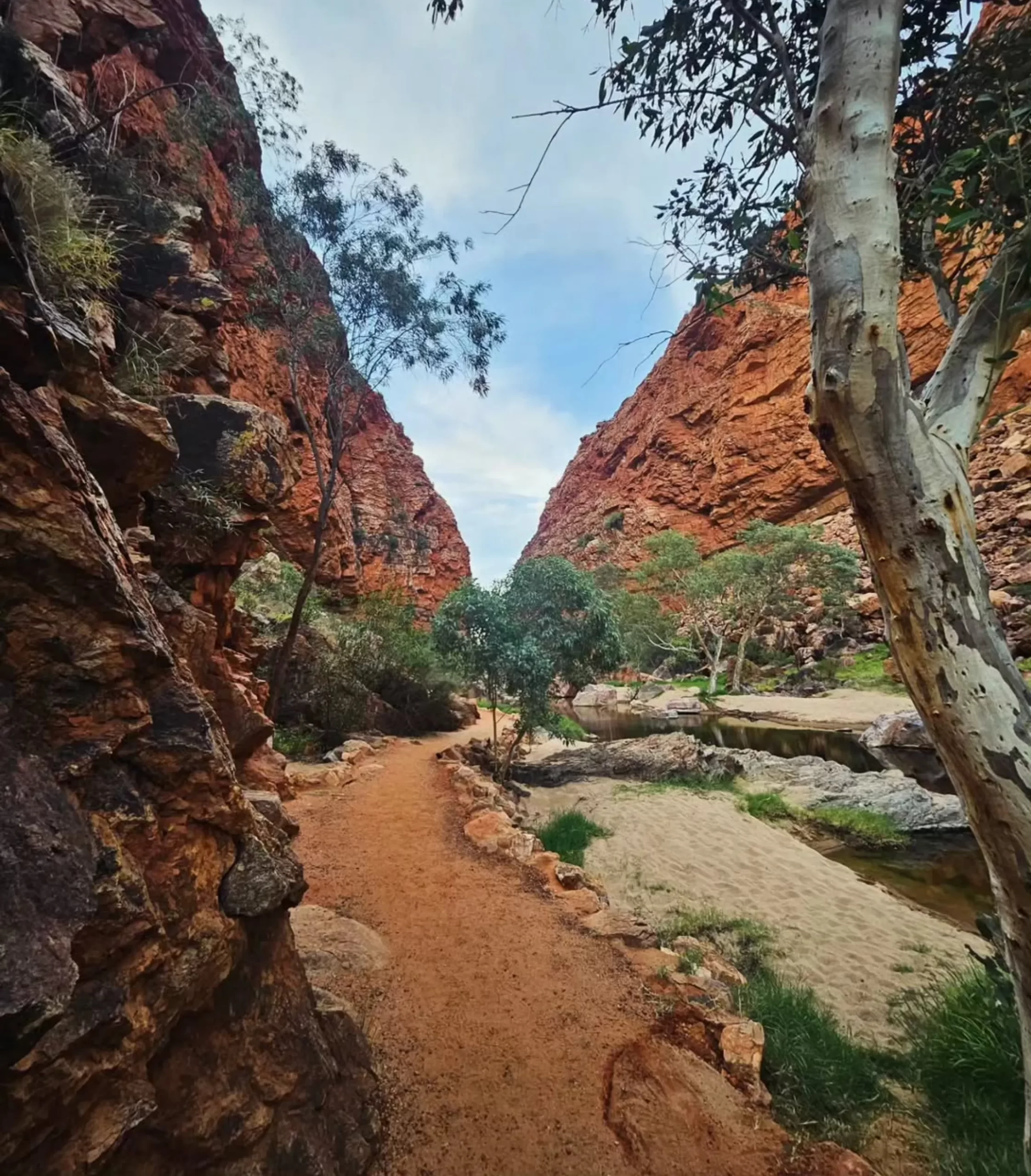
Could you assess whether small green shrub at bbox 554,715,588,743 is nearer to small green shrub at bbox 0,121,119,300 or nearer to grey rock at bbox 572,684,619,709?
small green shrub at bbox 0,121,119,300

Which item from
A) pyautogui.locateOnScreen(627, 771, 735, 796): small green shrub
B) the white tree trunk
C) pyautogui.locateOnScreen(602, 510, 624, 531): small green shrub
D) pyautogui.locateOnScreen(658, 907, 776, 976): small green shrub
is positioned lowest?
pyautogui.locateOnScreen(658, 907, 776, 976): small green shrub

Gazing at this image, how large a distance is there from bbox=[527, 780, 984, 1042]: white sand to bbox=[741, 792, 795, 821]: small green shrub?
0.34 m

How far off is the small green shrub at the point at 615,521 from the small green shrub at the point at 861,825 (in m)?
44.5

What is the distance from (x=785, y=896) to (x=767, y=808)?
359cm

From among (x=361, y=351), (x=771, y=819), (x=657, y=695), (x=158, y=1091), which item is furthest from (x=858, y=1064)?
(x=657, y=695)

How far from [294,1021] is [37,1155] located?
0.96m

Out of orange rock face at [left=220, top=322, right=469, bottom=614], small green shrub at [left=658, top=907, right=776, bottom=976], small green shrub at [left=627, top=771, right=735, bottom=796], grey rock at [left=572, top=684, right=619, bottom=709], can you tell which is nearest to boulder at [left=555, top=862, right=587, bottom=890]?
small green shrub at [left=658, top=907, right=776, bottom=976]

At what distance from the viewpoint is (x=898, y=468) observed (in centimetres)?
182

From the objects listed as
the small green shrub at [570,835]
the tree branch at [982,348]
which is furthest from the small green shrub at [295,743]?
the tree branch at [982,348]

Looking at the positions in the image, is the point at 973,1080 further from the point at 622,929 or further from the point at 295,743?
the point at 295,743

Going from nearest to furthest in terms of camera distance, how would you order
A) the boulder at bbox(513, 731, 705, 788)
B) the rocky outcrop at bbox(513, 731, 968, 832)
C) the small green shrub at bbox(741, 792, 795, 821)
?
1. the rocky outcrop at bbox(513, 731, 968, 832)
2. the small green shrub at bbox(741, 792, 795, 821)
3. the boulder at bbox(513, 731, 705, 788)

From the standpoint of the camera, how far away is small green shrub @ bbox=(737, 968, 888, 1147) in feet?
8.54

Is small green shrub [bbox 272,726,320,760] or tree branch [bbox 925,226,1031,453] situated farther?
small green shrub [bbox 272,726,320,760]

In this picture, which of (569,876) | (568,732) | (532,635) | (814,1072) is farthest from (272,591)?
(814,1072)
